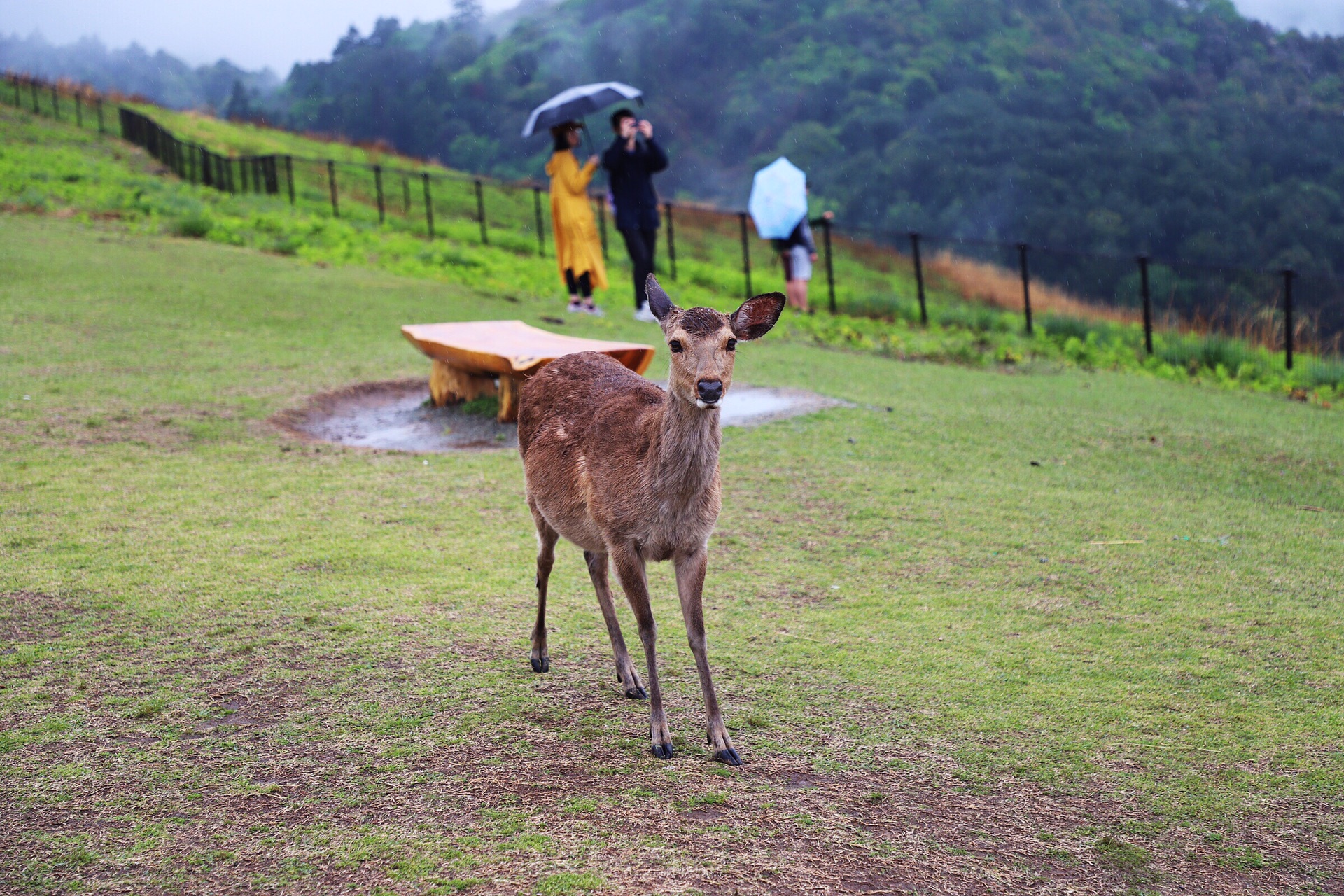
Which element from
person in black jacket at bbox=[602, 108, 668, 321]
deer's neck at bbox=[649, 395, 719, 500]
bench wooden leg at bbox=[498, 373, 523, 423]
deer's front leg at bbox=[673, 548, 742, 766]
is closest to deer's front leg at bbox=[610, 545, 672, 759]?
deer's front leg at bbox=[673, 548, 742, 766]

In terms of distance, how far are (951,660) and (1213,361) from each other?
10261 millimetres

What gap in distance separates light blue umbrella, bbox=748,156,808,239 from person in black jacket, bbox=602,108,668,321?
9.44 ft

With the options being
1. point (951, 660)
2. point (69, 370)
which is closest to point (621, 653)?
point (951, 660)

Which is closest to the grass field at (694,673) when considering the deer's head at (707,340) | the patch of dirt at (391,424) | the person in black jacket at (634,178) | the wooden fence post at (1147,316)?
the patch of dirt at (391,424)

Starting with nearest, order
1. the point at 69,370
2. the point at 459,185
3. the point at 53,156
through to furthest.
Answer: the point at 69,370
the point at 53,156
the point at 459,185

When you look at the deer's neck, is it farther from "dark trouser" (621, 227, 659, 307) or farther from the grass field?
"dark trouser" (621, 227, 659, 307)

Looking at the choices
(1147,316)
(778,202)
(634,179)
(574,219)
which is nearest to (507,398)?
(574,219)

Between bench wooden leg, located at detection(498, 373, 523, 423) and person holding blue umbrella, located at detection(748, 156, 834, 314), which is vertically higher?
person holding blue umbrella, located at detection(748, 156, 834, 314)

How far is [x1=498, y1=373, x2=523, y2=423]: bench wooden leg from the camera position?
7.77m

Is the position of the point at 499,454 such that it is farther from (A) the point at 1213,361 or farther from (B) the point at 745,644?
(A) the point at 1213,361

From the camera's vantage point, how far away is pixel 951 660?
4352 mm

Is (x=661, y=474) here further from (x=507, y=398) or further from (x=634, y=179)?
(x=634, y=179)

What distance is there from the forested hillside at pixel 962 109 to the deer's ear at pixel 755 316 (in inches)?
1386

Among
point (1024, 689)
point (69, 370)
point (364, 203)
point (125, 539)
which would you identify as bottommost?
point (1024, 689)
